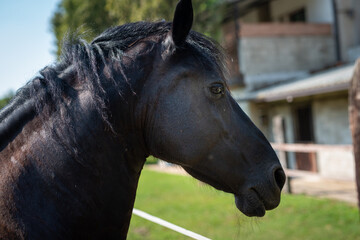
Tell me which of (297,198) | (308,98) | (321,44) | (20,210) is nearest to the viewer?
(20,210)

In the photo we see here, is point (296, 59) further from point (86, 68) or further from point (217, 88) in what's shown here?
point (86, 68)

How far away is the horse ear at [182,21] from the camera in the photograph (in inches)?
60.6

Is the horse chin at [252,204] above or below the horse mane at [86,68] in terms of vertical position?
below

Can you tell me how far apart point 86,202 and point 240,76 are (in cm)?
1346

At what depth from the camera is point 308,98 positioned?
42.9 ft

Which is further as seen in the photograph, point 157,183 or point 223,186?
point 157,183

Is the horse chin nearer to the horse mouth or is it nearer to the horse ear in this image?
the horse mouth

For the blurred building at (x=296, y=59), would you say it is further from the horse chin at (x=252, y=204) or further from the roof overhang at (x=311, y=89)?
the horse chin at (x=252, y=204)

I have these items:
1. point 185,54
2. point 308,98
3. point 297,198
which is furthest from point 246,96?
point 185,54

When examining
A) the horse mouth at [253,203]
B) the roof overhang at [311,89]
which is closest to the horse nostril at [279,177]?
the horse mouth at [253,203]

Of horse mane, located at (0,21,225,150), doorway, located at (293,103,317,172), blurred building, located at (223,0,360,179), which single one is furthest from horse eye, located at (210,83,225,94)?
doorway, located at (293,103,317,172)

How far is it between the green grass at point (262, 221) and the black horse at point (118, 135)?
3201 mm

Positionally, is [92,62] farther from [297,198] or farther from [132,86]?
[297,198]

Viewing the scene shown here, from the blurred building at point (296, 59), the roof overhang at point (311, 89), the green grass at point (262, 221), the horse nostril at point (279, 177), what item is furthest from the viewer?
the blurred building at point (296, 59)
